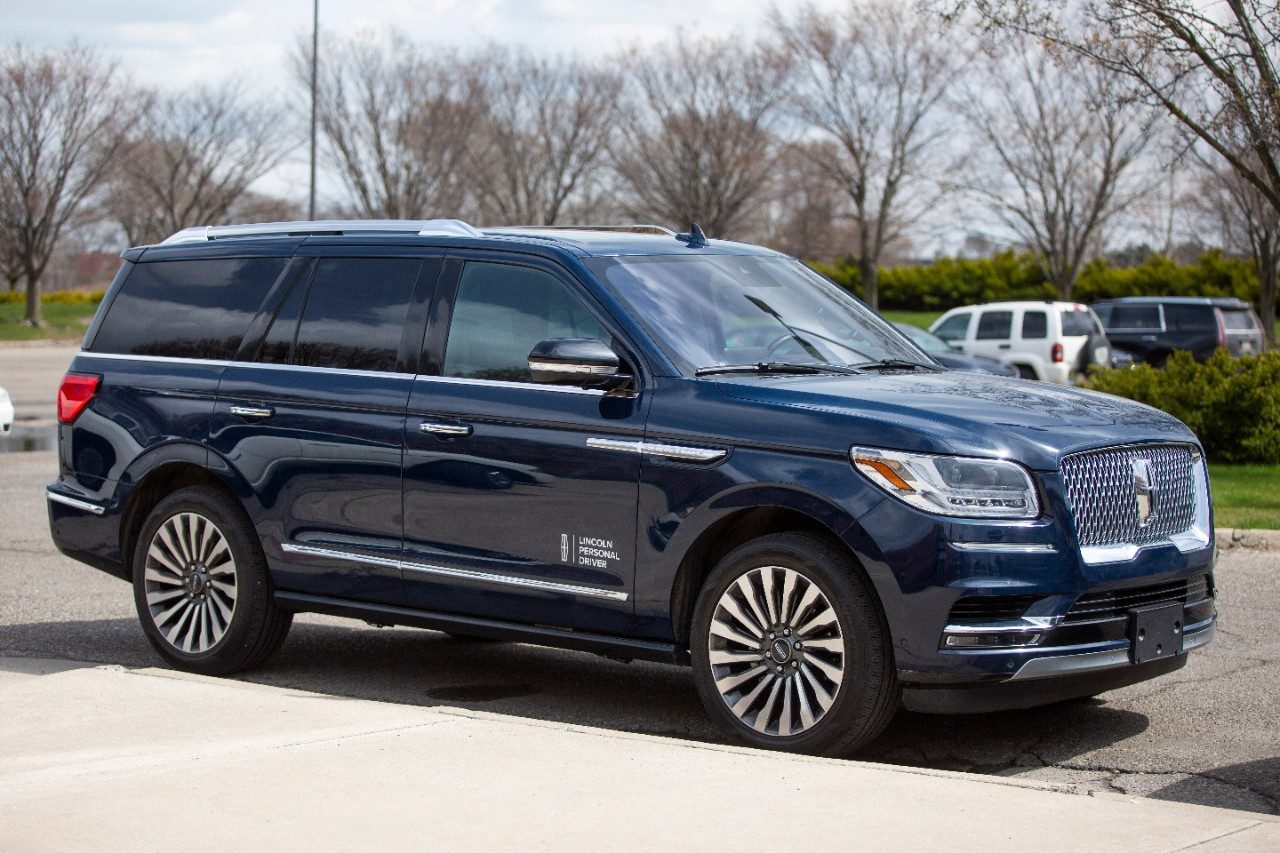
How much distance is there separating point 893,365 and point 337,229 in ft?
8.23

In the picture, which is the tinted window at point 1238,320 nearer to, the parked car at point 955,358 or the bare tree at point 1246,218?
the parked car at point 955,358

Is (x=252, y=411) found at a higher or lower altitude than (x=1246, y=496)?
higher

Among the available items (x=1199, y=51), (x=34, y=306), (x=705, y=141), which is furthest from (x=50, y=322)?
(x=1199, y=51)

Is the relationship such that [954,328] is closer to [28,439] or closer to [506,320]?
[28,439]

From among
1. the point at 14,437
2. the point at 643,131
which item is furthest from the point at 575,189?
the point at 14,437

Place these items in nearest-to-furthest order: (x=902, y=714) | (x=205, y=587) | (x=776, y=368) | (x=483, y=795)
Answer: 1. (x=483, y=795)
2. (x=776, y=368)
3. (x=902, y=714)
4. (x=205, y=587)

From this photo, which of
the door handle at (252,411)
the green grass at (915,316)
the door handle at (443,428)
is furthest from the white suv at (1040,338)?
the green grass at (915,316)

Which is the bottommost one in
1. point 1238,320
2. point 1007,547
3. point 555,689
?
point 555,689

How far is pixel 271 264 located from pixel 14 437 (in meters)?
14.3

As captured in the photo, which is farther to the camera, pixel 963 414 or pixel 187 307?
pixel 187 307

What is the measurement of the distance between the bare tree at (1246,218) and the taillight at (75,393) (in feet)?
126

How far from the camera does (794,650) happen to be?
5746mm

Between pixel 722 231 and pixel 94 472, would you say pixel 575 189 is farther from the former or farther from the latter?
pixel 94 472

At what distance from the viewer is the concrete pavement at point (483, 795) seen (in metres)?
4.39
